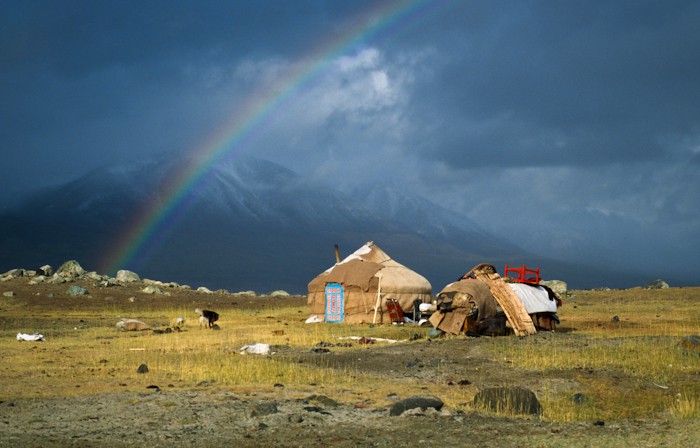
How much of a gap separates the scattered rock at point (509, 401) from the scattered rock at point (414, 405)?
945mm

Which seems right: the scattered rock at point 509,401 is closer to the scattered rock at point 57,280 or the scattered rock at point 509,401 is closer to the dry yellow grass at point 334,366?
the dry yellow grass at point 334,366

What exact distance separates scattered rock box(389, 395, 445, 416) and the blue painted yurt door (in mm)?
27599

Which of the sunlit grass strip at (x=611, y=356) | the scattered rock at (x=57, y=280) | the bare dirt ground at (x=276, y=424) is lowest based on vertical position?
the bare dirt ground at (x=276, y=424)

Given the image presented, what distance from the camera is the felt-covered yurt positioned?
39844 mm

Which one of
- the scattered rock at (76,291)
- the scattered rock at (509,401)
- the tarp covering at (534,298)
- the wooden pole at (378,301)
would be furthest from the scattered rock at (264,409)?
the scattered rock at (76,291)

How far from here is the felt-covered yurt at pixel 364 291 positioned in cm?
3984

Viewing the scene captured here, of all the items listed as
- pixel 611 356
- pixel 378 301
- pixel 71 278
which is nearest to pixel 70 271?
pixel 71 278

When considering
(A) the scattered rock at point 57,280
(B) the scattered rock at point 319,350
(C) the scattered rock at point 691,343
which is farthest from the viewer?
(A) the scattered rock at point 57,280

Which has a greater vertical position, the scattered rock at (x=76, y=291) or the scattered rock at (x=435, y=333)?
the scattered rock at (x=76, y=291)

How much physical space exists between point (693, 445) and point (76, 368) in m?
15.9

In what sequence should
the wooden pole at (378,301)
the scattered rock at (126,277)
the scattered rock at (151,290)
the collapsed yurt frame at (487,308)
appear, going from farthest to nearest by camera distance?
1. the scattered rock at (126,277)
2. the scattered rock at (151,290)
3. the wooden pole at (378,301)
4. the collapsed yurt frame at (487,308)

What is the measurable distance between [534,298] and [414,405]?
2055 centimetres

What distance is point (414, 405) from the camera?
13414mm

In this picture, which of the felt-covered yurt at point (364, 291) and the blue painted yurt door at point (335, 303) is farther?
the blue painted yurt door at point (335, 303)
